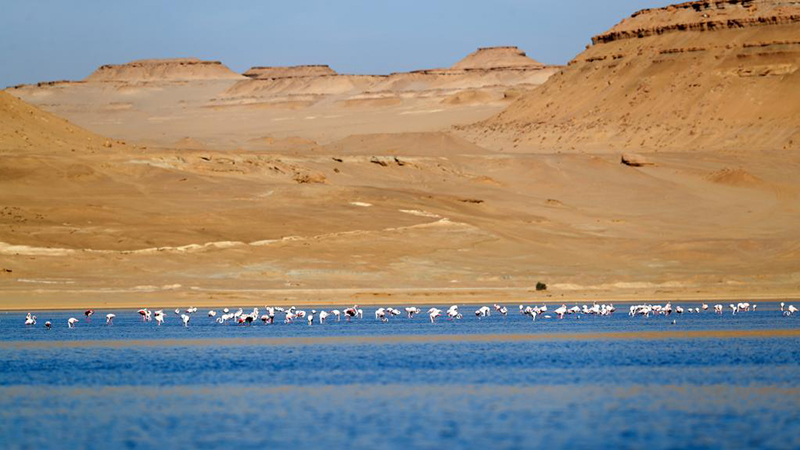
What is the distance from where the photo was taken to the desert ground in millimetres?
→ 56375

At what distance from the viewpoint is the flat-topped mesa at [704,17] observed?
12250 centimetres

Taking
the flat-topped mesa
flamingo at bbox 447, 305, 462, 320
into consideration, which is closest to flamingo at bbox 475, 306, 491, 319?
flamingo at bbox 447, 305, 462, 320

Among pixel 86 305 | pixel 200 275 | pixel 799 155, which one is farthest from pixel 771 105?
pixel 86 305

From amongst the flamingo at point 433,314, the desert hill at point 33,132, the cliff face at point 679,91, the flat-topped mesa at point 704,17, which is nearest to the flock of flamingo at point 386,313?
the flamingo at point 433,314

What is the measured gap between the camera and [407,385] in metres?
27.2

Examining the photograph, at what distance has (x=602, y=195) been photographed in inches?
3529

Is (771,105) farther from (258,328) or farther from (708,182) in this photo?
(258,328)

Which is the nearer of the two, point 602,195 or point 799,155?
point 602,195

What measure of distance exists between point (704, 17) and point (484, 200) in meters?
54.0

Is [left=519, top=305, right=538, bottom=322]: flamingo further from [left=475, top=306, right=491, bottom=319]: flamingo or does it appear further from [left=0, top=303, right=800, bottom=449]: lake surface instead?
[left=0, top=303, right=800, bottom=449]: lake surface

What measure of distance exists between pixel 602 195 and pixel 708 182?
8639 mm

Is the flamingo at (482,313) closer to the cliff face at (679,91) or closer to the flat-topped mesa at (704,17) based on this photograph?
the cliff face at (679,91)

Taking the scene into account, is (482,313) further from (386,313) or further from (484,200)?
(484,200)

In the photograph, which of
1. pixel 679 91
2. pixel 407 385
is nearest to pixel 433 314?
pixel 407 385
